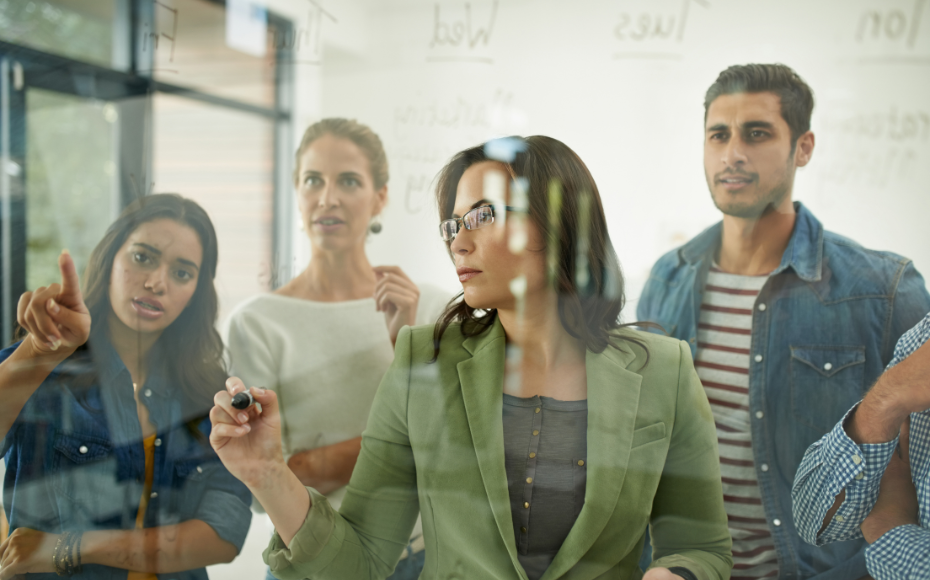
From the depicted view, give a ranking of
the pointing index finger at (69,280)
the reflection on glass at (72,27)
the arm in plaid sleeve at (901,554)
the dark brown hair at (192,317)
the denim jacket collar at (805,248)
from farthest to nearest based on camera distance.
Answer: the reflection on glass at (72,27)
the dark brown hair at (192,317)
the pointing index finger at (69,280)
the denim jacket collar at (805,248)
the arm in plaid sleeve at (901,554)

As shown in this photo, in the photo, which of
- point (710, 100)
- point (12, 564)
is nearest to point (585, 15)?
point (710, 100)

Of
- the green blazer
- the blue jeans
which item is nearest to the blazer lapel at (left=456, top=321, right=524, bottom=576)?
the green blazer

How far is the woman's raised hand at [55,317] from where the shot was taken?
3.65ft

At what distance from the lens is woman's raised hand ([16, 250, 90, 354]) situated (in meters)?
1.11

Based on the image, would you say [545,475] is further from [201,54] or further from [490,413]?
[201,54]

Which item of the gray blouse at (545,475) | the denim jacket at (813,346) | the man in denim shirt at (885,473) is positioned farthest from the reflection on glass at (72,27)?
the man in denim shirt at (885,473)

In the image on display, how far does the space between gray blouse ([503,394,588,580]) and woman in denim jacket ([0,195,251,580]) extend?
577 millimetres

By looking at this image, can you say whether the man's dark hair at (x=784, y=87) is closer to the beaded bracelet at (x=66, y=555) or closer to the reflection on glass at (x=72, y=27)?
the reflection on glass at (x=72, y=27)

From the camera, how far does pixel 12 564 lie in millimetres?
1138

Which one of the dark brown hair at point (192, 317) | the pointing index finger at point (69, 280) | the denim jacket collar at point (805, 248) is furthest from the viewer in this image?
the dark brown hair at point (192, 317)

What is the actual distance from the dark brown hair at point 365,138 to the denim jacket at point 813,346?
58 cm

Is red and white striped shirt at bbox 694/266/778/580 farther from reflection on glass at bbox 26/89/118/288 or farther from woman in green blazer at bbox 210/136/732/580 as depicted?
reflection on glass at bbox 26/89/118/288

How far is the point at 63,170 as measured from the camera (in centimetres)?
137

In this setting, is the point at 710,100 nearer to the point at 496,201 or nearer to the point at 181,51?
the point at 496,201
